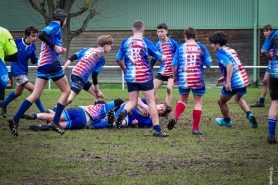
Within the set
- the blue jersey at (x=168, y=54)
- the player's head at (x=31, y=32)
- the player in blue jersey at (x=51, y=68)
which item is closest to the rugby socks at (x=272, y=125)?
the player in blue jersey at (x=51, y=68)

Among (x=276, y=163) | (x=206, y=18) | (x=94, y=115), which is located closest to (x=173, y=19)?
(x=206, y=18)

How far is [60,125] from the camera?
35.0 ft

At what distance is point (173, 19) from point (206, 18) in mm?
1776

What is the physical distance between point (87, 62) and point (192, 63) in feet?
8.02

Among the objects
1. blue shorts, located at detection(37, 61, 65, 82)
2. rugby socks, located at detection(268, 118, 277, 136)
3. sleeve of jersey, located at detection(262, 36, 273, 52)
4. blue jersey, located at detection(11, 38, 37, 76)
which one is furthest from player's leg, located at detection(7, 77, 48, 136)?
rugby socks, located at detection(268, 118, 277, 136)

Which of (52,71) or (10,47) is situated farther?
(52,71)

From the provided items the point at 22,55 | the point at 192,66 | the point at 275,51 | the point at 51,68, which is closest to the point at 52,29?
the point at 51,68

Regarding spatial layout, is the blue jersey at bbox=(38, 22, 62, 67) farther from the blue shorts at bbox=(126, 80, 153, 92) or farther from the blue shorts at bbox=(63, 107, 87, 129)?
the blue shorts at bbox=(126, 80, 153, 92)

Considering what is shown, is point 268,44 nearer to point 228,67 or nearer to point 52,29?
point 228,67

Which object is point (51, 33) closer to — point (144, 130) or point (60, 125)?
point (60, 125)

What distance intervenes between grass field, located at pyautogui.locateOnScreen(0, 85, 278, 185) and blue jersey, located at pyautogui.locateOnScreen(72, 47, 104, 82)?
4.61ft

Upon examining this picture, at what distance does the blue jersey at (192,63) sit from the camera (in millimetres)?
10195

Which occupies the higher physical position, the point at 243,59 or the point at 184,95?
the point at 184,95

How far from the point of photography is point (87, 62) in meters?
11.7
